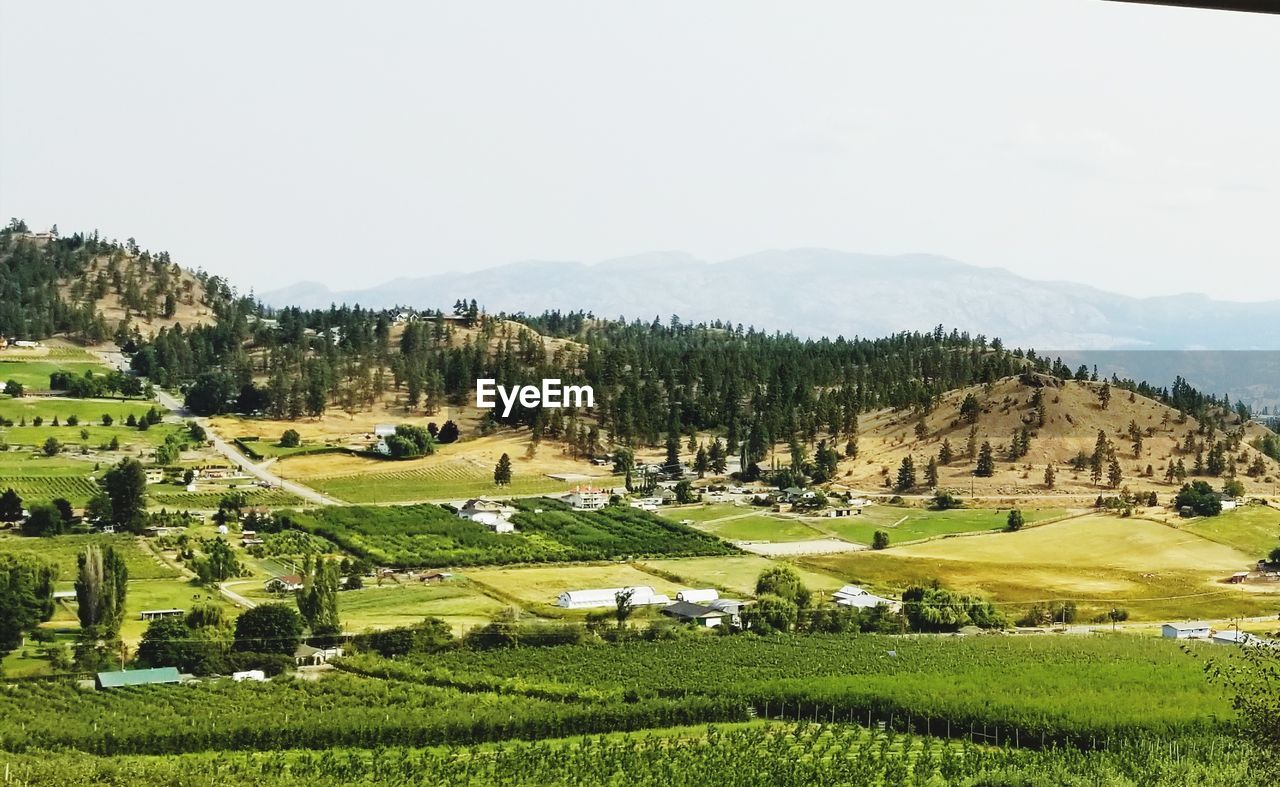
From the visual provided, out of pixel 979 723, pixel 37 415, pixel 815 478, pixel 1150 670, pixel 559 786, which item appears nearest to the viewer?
pixel 559 786

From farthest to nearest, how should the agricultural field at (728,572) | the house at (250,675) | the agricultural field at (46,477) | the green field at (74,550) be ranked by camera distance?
the agricultural field at (46,477) → the agricultural field at (728,572) → the green field at (74,550) → the house at (250,675)

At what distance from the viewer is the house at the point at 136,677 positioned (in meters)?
24.9

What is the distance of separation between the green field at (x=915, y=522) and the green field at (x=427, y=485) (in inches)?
461

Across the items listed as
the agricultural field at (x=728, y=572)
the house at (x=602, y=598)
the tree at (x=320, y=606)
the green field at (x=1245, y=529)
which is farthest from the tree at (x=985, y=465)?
the tree at (x=320, y=606)

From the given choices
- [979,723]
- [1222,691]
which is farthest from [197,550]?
[1222,691]

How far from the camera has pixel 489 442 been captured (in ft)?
191

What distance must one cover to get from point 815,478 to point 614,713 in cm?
2973

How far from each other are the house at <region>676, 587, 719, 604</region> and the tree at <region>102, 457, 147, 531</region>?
16.6 meters

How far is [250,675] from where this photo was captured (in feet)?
85.7

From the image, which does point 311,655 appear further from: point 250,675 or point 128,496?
point 128,496

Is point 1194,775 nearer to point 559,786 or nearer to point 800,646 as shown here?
point 559,786

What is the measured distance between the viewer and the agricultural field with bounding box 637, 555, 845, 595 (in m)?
35.3

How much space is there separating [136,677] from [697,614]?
1261 cm

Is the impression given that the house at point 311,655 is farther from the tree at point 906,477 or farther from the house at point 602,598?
the tree at point 906,477
